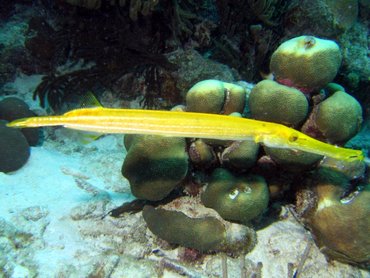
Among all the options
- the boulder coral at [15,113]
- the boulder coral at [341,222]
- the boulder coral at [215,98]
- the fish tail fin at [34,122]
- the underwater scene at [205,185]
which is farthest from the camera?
the boulder coral at [15,113]

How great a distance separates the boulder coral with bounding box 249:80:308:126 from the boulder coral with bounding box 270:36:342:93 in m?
0.22

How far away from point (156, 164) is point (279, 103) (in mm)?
1615

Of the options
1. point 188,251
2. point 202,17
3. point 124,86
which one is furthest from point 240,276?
point 202,17

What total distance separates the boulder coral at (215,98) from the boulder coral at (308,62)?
599mm

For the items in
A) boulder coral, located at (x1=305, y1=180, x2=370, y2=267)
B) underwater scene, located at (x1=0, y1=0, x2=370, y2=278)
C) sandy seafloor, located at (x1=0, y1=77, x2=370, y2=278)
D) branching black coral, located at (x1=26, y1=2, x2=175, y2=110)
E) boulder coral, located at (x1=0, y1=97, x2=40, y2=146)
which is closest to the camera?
underwater scene, located at (x1=0, y1=0, x2=370, y2=278)

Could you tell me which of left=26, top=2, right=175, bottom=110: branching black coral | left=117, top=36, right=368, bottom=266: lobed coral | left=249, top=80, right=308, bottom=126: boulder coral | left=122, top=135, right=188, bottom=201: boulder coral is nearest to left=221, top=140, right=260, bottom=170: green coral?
left=117, top=36, right=368, bottom=266: lobed coral

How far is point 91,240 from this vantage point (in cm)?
358

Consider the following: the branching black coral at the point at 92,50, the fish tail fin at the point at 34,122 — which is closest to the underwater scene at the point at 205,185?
the fish tail fin at the point at 34,122

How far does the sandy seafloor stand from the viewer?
124 inches

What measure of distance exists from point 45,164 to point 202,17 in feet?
13.3

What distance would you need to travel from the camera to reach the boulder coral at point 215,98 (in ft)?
11.7

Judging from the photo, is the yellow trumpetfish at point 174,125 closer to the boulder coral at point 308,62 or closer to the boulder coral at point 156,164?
the boulder coral at point 156,164

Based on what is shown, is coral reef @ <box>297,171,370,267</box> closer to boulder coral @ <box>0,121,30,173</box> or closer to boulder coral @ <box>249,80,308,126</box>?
boulder coral @ <box>249,80,308,126</box>

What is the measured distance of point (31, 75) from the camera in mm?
6508
